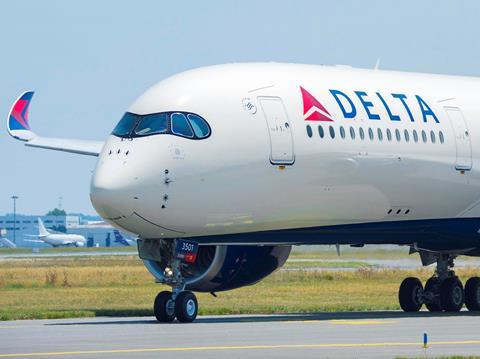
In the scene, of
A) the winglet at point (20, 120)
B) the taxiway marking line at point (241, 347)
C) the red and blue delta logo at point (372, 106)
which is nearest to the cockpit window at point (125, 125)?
the red and blue delta logo at point (372, 106)

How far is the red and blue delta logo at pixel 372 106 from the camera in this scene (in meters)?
34.9

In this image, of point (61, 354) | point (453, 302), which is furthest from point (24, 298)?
point (61, 354)

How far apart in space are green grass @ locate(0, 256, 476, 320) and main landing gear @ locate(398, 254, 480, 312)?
5.47ft

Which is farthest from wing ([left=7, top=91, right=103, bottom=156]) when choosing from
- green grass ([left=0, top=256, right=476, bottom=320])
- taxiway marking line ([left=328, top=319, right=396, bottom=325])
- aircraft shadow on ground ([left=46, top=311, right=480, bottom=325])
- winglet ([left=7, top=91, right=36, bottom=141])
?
taxiway marking line ([left=328, top=319, right=396, bottom=325])

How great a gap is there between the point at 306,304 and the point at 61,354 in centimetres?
2034

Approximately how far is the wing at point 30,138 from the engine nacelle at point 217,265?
28.3 feet

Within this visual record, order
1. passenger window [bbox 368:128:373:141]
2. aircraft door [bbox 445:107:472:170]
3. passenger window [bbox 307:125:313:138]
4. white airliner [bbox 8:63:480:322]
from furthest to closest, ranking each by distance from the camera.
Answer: aircraft door [bbox 445:107:472:170] → passenger window [bbox 368:128:373:141] → passenger window [bbox 307:125:313:138] → white airliner [bbox 8:63:480:322]

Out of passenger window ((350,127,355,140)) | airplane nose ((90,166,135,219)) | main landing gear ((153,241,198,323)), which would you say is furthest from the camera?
passenger window ((350,127,355,140))

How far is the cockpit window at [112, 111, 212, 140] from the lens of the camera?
32.6 metres

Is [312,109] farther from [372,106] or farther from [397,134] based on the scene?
[397,134]

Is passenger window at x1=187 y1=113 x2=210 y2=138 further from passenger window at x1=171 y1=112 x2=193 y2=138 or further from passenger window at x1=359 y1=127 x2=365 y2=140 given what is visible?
passenger window at x1=359 y1=127 x2=365 y2=140

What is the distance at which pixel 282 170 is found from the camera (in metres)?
33.7

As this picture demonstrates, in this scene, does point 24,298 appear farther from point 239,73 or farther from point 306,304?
point 239,73

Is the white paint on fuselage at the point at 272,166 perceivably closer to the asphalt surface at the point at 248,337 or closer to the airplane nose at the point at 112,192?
the airplane nose at the point at 112,192
